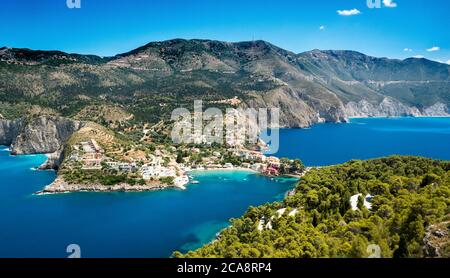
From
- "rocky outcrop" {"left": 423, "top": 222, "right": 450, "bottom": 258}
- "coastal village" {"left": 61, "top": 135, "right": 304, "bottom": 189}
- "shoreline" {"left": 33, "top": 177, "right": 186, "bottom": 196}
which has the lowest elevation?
"shoreline" {"left": 33, "top": 177, "right": 186, "bottom": 196}

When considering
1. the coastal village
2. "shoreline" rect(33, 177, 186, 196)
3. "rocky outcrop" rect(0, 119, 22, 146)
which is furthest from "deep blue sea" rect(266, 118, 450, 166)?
"rocky outcrop" rect(0, 119, 22, 146)

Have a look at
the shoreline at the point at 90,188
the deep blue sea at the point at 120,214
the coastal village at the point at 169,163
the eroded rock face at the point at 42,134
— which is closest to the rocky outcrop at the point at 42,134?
the eroded rock face at the point at 42,134

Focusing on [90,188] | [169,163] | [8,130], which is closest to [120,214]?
[90,188]

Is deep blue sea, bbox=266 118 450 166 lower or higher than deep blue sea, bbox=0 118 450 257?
higher

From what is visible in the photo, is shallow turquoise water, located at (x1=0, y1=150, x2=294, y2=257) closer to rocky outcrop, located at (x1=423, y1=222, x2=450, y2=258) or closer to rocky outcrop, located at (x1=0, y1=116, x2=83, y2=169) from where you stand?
rocky outcrop, located at (x1=0, y1=116, x2=83, y2=169)

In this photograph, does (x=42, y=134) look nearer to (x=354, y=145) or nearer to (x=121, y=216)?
(x=121, y=216)

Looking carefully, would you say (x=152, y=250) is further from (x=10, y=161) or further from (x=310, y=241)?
(x=10, y=161)

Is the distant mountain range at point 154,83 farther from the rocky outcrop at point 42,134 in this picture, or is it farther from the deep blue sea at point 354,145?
the deep blue sea at point 354,145
